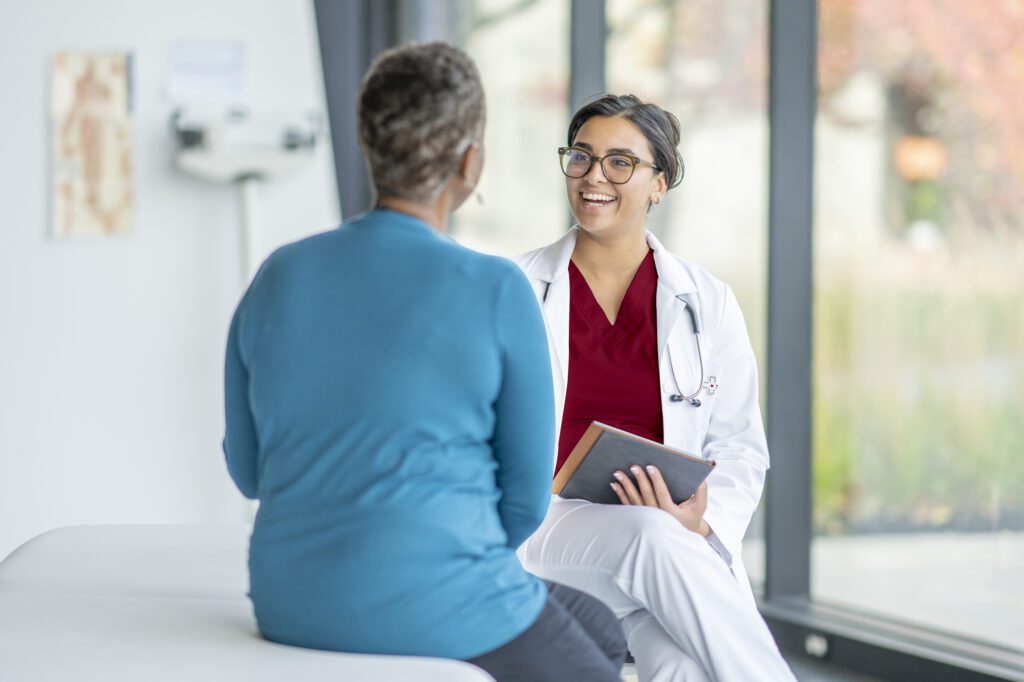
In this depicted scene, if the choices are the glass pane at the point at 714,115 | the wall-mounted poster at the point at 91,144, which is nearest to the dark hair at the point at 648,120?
the glass pane at the point at 714,115

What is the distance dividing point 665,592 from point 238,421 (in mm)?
755

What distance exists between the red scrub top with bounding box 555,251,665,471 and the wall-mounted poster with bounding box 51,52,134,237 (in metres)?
2.25

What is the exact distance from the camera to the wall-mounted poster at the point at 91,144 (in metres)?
3.90

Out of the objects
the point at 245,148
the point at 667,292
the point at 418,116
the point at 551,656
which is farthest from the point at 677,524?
the point at 245,148

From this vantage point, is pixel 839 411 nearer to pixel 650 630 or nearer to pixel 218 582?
pixel 650 630

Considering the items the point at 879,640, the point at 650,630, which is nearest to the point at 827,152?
the point at 879,640

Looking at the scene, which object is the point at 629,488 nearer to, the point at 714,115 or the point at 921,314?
the point at 921,314

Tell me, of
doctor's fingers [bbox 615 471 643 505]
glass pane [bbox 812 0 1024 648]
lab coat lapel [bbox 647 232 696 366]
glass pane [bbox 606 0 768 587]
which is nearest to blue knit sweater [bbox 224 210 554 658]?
doctor's fingers [bbox 615 471 643 505]

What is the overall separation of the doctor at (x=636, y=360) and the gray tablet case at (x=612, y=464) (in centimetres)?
3

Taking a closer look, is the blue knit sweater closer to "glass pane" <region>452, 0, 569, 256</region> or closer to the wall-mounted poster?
"glass pane" <region>452, 0, 569, 256</region>

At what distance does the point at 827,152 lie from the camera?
3.14m

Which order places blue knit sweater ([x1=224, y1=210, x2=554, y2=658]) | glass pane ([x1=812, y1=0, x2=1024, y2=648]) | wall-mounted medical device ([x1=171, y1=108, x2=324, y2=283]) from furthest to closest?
wall-mounted medical device ([x1=171, y1=108, x2=324, y2=283]), glass pane ([x1=812, y1=0, x2=1024, y2=648]), blue knit sweater ([x1=224, y1=210, x2=554, y2=658])

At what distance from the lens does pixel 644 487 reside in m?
1.98

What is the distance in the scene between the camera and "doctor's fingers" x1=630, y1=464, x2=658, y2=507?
6.46 ft
